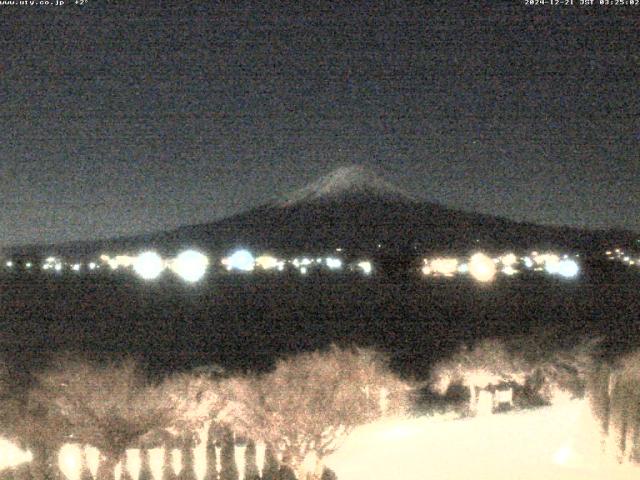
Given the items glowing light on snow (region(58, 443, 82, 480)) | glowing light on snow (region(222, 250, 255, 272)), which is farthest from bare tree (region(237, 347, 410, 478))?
glowing light on snow (region(222, 250, 255, 272))

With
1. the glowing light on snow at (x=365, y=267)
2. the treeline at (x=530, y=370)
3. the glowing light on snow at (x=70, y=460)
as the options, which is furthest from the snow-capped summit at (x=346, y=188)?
the glowing light on snow at (x=70, y=460)

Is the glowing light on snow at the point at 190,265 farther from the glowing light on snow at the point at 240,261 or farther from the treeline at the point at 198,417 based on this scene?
the treeline at the point at 198,417

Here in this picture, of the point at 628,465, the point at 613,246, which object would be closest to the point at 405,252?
the point at 613,246

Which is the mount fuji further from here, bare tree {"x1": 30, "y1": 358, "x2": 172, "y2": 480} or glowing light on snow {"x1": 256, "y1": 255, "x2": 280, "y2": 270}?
bare tree {"x1": 30, "y1": 358, "x2": 172, "y2": 480}

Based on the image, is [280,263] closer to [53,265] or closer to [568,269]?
[53,265]

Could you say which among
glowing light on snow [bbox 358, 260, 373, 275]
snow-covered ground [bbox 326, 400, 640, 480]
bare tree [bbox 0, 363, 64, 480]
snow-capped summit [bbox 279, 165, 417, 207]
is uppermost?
snow-capped summit [bbox 279, 165, 417, 207]

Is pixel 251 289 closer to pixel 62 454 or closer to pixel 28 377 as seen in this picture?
pixel 28 377
